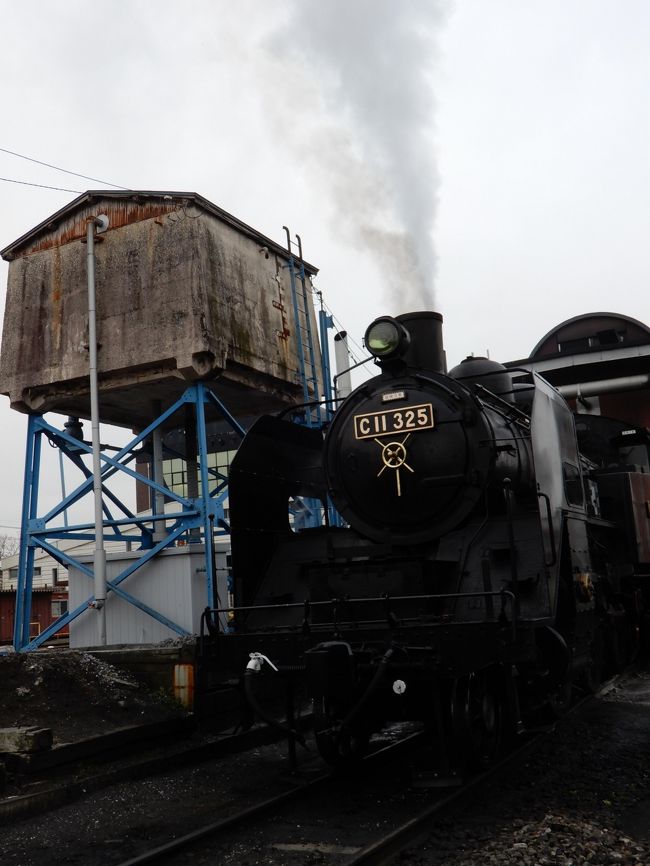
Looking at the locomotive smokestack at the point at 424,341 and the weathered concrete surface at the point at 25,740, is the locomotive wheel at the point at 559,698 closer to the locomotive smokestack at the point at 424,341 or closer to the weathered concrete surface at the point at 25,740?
the locomotive smokestack at the point at 424,341

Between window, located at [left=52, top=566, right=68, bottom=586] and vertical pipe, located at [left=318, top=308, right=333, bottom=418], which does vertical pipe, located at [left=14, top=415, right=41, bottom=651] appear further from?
window, located at [left=52, top=566, right=68, bottom=586]

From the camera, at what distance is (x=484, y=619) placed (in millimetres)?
5496

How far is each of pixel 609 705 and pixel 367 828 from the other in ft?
14.1

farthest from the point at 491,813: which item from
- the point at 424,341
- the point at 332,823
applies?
the point at 424,341

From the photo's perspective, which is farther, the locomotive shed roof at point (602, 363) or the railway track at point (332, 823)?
the locomotive shed roof at point (602, 363)

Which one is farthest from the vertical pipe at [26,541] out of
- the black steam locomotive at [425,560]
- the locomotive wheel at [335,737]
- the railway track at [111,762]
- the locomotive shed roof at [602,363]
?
the locomotive shed roof at [602,363]

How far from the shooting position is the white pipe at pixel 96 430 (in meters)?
11.5

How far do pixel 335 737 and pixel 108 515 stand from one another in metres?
9.17

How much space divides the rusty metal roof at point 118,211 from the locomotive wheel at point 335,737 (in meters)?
8.93

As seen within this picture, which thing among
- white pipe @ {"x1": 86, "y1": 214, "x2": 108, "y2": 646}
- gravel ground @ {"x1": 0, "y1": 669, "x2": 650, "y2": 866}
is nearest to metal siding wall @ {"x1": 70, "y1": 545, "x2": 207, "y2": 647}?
white pipe @ {"x1": 86, "y1": 214, "x2": 108, "y2": 646}

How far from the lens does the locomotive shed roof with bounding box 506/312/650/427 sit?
16.5 m

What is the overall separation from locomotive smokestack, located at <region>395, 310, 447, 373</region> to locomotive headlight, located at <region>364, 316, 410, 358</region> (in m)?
0.41

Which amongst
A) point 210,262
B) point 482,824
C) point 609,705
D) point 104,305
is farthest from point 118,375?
point 482,824

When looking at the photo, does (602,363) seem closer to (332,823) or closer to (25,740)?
(332,823)
